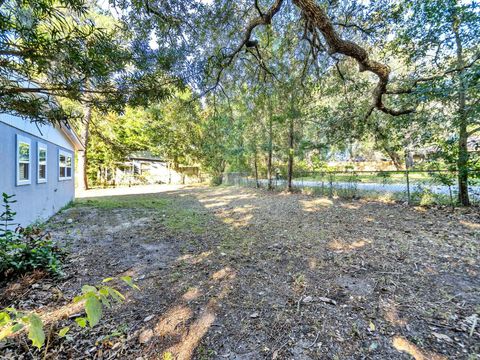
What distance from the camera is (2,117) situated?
452 cm

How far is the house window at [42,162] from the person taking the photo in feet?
20.5

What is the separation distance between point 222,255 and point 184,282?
3.22 ft

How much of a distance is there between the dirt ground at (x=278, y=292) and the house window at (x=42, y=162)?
7.64ft

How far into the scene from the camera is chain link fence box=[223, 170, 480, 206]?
6219mm

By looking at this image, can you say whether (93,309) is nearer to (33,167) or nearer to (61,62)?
(61,62)

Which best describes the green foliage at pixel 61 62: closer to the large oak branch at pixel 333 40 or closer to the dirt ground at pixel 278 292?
the dirt ground at pixel 278 292

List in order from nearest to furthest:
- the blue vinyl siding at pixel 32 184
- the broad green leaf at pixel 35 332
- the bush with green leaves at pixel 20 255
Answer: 1. the broad green leaf at pixel 35 332
2. the bush with green leaves at pixel 20 255
3. the blue vinyl siding at pixel 32 184

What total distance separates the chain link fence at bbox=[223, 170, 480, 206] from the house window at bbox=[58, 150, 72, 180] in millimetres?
10084

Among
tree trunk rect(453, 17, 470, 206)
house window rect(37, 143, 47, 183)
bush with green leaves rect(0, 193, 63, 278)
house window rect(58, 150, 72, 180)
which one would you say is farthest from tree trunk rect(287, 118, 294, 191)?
house window rect(58, 150, 72, 180)

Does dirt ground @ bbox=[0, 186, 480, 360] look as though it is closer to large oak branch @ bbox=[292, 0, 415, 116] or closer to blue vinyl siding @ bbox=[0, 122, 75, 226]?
blue vinyl siding @ bbox=[0, 122, 75, 226]

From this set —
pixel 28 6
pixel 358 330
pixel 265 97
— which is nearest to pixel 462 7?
pixel 265 97

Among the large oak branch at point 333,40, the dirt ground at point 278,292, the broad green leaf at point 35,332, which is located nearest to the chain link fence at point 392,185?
the dirt ground at point 278,292

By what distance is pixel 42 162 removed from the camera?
21.5ft

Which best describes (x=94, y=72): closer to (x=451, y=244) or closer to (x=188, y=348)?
(x=188, y=348)
